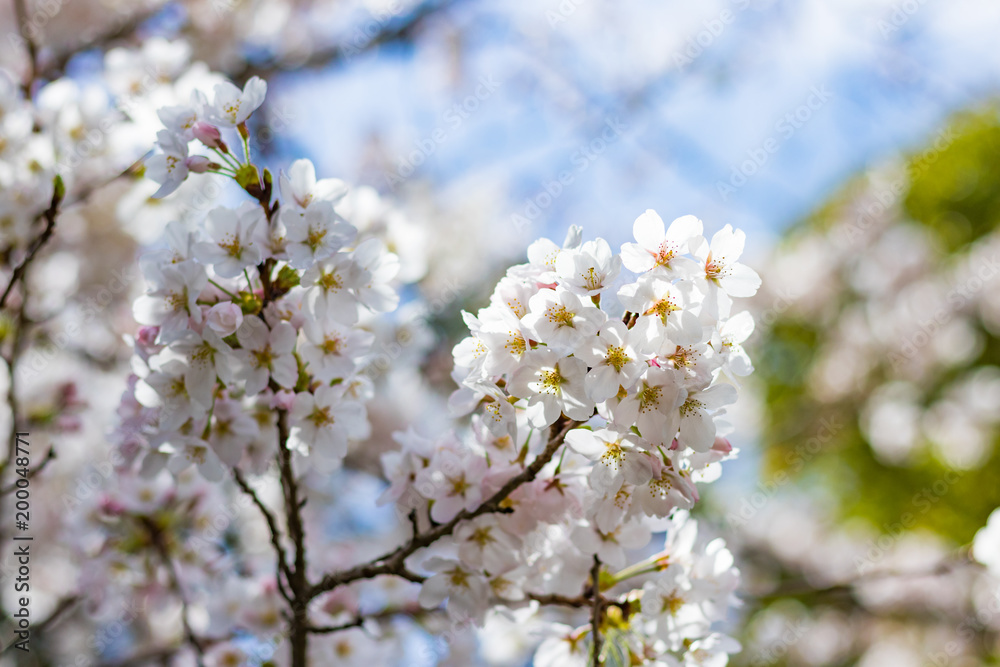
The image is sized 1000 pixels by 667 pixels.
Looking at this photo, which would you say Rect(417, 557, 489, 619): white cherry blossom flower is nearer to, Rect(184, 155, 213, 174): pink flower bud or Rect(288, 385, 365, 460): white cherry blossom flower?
Rect(288, 385, 365, 460): white cherry blossom flower

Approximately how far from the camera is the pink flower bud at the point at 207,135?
905 millimetres

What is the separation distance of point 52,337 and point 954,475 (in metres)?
6.62

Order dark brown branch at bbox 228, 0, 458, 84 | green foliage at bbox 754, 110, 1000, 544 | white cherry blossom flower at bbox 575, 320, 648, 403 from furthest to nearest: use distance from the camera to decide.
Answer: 1. green foliage at bbox 754, 110, 1000, 544
2. dark brown branch at bbox 228, 0, 458, 84
3. white cherry blossom flower at bbox 575, 320, 648, 403

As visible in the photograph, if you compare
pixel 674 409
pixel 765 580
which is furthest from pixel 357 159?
pixel 674 409

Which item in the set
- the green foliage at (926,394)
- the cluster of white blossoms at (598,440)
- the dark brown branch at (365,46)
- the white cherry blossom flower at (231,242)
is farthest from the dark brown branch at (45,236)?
the green foliage at (926,394)

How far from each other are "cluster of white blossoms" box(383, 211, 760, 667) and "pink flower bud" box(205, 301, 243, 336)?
28 centimetres

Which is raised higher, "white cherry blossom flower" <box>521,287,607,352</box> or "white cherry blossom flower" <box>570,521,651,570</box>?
"white cherry blossom flower" <box>521,287,607,352</box>

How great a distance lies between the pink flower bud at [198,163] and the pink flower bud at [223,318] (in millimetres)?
206

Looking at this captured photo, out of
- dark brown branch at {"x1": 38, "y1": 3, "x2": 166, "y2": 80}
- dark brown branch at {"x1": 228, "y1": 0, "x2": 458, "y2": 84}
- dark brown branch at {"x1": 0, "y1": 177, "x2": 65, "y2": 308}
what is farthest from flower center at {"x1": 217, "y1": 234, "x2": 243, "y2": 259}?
dark brown branch at {"x1": 228, "y1": 0, "x2": 458, "y2": 84}

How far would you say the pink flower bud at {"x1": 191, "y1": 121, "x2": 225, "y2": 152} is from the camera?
905mm

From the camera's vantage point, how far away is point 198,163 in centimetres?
91

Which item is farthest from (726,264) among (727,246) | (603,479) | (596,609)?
(596,609)

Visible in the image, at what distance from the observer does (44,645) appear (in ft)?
7.57

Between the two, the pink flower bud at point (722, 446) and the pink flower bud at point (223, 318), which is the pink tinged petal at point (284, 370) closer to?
the pink flower bud at point (223, 318)
